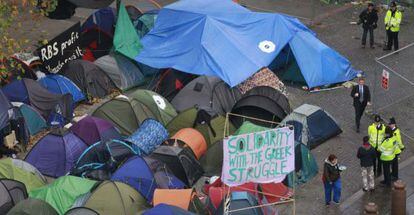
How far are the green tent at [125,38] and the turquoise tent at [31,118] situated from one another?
3.91 metres

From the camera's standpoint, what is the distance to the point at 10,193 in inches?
641

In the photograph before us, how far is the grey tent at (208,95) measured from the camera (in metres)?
21.4

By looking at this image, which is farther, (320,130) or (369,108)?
(369,108)

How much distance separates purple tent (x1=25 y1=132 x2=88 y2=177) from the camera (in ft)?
61.9

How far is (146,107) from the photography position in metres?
20.8

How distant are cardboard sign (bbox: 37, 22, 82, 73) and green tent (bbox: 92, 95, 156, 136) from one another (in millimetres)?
3274

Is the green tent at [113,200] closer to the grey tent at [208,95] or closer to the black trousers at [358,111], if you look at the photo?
the grey tent at [208,95]

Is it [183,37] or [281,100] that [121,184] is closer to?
[281,100]

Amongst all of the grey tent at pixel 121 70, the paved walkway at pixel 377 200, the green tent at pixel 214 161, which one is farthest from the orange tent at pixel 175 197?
the grey tent at pixel 121 70

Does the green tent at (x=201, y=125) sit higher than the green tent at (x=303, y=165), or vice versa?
the green tent at (x=201, y=125)

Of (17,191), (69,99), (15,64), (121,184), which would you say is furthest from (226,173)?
(15,64)

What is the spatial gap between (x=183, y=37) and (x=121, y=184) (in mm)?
8215

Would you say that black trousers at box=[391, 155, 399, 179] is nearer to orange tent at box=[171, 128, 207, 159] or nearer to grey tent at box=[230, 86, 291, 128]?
grey tent at box=[230, 86, 291, 128]

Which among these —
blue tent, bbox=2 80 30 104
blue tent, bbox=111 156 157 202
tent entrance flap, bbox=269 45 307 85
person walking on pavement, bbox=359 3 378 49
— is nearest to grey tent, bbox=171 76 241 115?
tent entrance flap, bbox=269 45 307 85
